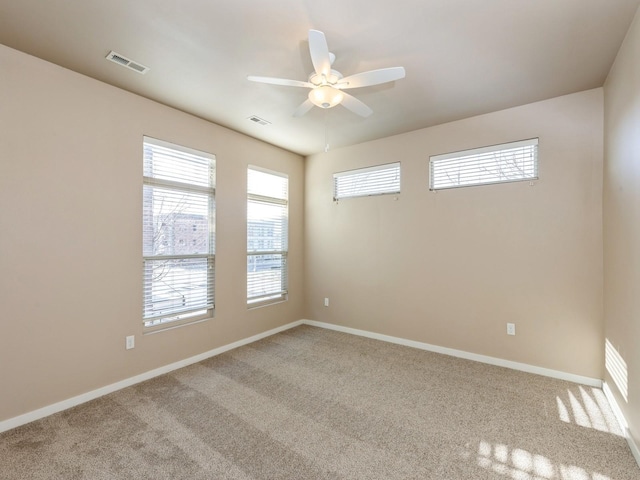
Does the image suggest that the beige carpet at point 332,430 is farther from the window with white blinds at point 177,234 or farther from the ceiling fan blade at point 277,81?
the ceiling fan blade at point 277,81

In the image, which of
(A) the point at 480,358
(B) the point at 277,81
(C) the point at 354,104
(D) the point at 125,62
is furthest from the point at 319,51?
(A) the point at 480,358

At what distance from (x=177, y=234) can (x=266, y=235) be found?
1370 millimetres

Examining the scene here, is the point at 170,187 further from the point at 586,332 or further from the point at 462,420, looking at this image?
the point at 586,332

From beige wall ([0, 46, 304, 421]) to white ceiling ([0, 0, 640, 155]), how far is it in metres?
Answer: 0.27

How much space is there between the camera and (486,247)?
3.46m

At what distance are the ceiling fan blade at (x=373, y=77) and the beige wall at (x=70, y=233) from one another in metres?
2.12

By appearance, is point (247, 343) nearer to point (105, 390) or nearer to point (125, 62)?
point (105, 390)

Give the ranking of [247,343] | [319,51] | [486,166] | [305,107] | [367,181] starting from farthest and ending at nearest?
[367,181] → [247,343] → [486,166] → [305,107] → [319,51]

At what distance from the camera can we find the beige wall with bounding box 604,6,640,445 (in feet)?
6.55

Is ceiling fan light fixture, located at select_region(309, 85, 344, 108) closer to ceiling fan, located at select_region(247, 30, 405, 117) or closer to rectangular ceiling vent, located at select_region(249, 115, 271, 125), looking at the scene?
ceiling fan, located at select_region(247, 30, 405, 117)

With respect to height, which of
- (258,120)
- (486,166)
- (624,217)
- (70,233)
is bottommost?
(70,233)

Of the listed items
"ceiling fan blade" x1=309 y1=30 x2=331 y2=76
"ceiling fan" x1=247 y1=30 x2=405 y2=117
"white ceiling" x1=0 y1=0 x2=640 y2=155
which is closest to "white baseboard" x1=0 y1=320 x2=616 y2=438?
"white ceiling" x1=0 y1=0 x2=640 y2=155

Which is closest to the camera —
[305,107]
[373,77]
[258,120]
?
[373,77]

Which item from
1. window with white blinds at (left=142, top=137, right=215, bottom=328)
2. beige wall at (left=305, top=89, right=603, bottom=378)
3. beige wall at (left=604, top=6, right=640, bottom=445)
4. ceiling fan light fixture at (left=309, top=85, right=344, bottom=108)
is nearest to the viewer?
beige wall at (left=604, top=6, right=640, bottom=445)
